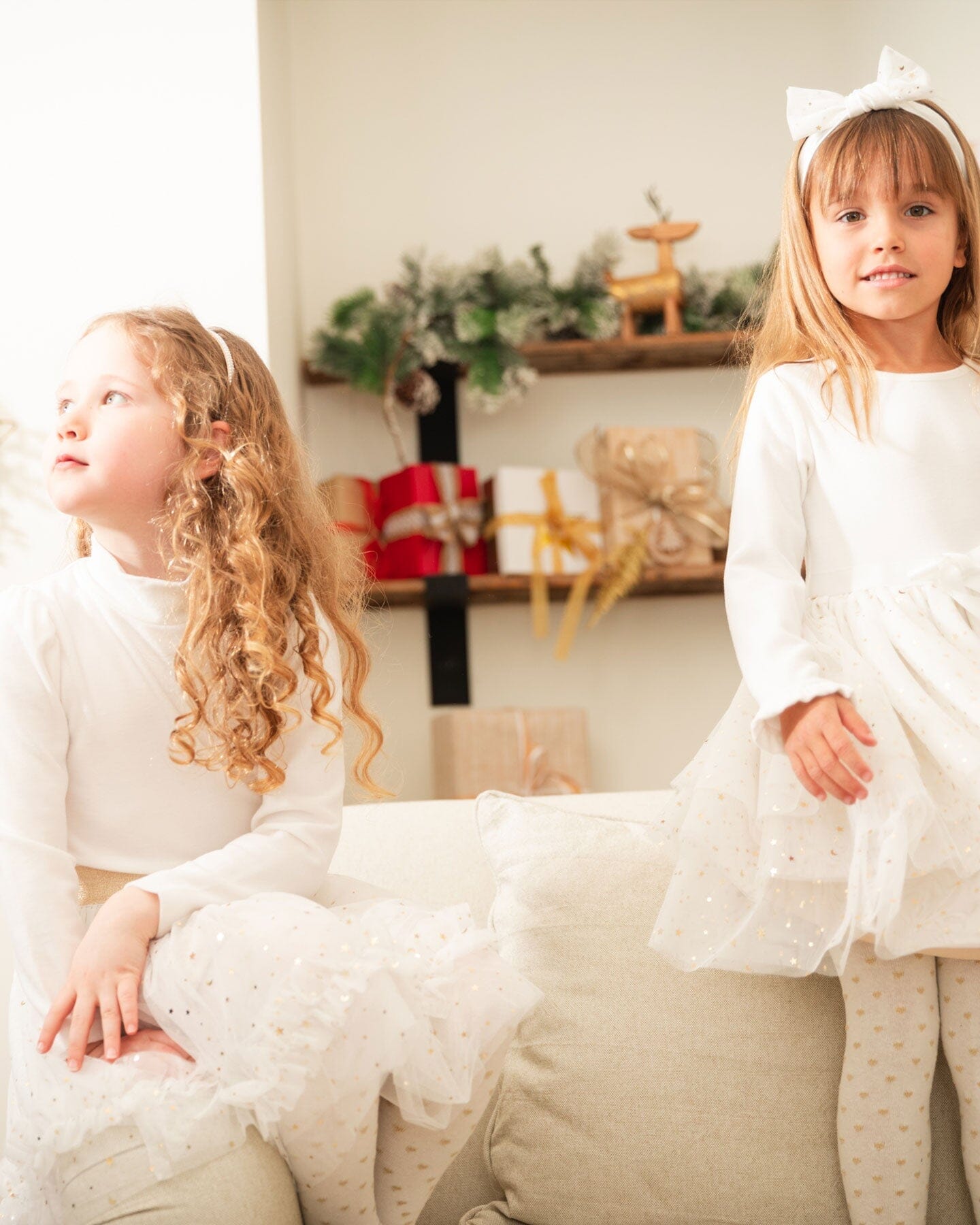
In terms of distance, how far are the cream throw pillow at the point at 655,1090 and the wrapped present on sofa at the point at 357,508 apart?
142 cm

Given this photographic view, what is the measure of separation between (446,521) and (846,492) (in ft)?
4.83

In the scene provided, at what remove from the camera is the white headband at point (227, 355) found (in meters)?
1.25

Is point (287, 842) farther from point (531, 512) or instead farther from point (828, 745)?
point (531, 512)

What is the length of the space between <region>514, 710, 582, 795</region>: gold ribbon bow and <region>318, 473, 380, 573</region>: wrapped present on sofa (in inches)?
19.1

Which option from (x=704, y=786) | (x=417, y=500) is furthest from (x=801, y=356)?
(x=417, y=500)

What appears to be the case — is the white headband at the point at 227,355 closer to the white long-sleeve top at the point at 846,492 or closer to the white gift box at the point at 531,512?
the white long-sleeve top at the point at 846,492

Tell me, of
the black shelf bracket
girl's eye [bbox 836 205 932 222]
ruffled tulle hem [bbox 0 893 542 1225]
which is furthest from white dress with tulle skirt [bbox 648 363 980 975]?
the black shelf bracket

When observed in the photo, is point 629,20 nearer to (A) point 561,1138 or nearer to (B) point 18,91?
(B) point 18,91

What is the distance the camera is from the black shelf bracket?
285 centimetres

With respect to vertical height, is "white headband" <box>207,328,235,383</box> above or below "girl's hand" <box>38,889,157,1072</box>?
above

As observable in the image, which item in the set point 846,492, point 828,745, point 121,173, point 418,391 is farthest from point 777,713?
point 418,391

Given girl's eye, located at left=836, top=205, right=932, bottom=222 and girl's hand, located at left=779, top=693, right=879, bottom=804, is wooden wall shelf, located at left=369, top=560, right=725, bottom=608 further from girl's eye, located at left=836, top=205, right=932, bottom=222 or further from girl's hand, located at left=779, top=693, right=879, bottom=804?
girl's hand, located at left=779, top=693, right=879, bottom=804

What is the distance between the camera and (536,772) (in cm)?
256

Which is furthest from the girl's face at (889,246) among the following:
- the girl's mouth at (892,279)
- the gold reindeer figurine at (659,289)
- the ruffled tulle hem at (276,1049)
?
the gold reindeer figurine at (659,289)
